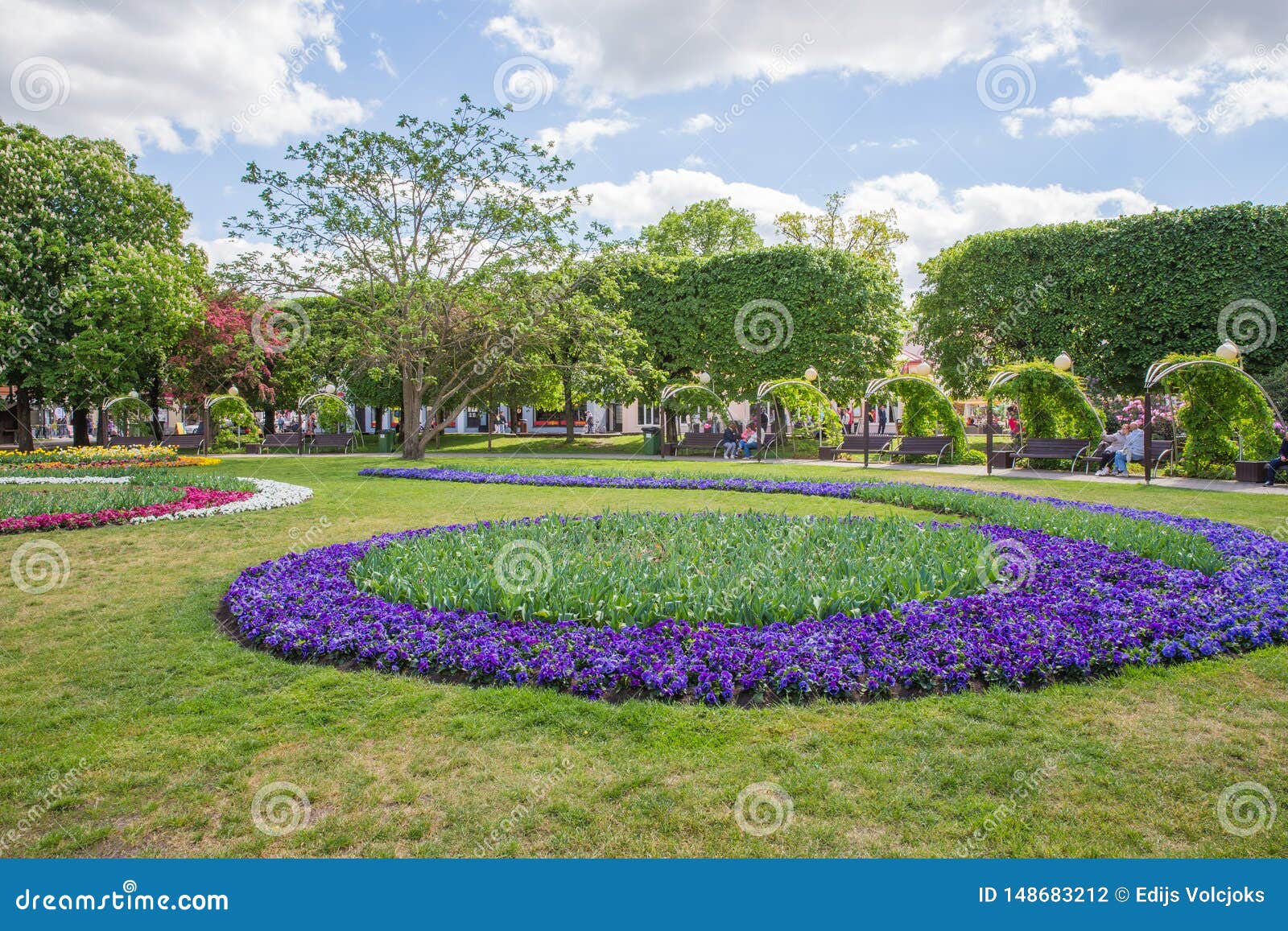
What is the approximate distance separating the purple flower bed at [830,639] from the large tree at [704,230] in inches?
1349

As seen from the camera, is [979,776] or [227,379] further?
[227,379]

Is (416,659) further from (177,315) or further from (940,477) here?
(177,315)

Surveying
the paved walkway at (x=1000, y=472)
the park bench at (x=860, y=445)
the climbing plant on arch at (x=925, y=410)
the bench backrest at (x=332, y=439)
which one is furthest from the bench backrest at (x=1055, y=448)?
the bench backrest at (x=332, y=439)

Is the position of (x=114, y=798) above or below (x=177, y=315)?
below

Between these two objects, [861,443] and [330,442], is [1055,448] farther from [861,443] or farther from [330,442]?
[330,442]

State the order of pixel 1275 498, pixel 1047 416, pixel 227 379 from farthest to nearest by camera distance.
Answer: pixel 227 379 → pixel 1047 416 → pixel 1275 498

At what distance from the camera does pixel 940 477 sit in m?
17.1

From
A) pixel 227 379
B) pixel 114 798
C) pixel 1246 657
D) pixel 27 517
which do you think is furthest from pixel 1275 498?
pixel 227 379

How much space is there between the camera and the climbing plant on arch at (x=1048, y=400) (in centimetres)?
1925

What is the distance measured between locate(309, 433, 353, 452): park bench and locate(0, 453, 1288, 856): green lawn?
3030cm

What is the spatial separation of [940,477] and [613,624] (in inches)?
550

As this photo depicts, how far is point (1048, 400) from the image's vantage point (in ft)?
65.9

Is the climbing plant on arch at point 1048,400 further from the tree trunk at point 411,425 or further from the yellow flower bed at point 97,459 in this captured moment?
the yellow flower bed at point 97,459

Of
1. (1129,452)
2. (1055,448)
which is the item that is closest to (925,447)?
(1055,448)
